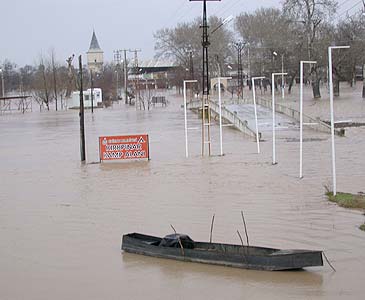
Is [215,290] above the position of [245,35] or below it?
below

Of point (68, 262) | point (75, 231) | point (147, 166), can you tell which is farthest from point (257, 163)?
point (68, 262)

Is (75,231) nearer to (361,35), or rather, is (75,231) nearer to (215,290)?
(215,290)

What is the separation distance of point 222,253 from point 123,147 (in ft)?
57.6

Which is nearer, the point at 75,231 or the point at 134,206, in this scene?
the point at 75,231

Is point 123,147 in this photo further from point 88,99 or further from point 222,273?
point 88,99

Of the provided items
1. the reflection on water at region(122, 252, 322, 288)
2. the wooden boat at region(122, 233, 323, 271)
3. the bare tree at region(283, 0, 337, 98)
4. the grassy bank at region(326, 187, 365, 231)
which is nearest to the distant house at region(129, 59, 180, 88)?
the bare tree at region(283, 0, 337, 98)

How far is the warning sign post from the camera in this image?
87.5ft

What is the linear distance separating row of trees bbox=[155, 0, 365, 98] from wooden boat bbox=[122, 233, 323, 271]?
184ft

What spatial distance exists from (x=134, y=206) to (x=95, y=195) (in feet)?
8.46

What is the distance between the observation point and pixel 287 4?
7175cm

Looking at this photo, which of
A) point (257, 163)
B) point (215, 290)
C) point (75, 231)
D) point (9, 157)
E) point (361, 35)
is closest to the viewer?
point (215, 290)

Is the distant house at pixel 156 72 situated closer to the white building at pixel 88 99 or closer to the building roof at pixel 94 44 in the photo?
the building roof at pixel 94 44

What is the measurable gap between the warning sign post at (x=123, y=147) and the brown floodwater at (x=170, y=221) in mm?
803

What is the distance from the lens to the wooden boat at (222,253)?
9.01 metres
